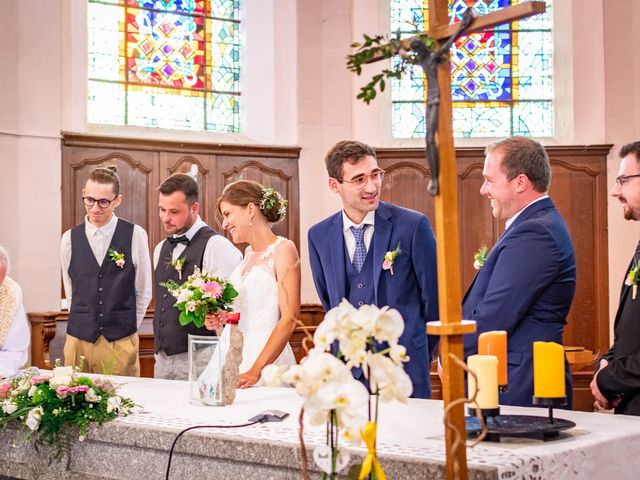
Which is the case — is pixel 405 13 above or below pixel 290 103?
above

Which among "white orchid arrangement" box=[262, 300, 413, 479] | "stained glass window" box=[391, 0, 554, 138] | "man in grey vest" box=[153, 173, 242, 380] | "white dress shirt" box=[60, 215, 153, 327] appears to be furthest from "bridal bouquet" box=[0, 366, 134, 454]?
"stained glass window" box=[391, 0, 554, 138]

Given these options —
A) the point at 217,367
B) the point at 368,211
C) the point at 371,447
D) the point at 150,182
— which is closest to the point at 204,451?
the point at 217,367

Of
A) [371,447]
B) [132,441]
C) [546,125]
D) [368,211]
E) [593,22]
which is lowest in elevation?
[132,441]

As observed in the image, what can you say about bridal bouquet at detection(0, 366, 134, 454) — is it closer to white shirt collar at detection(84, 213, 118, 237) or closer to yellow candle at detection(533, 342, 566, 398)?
yellow candle at detection(533, 342, 566, 398)

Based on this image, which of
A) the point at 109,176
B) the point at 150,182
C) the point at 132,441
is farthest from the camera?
the point at 150,182

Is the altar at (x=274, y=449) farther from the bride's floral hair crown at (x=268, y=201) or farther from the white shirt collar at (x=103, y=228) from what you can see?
the white shirt collar at (x=103, y=228)

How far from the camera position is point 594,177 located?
9.77m

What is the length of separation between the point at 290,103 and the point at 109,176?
438 centimetres

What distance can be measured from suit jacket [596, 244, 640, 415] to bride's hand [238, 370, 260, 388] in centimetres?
133

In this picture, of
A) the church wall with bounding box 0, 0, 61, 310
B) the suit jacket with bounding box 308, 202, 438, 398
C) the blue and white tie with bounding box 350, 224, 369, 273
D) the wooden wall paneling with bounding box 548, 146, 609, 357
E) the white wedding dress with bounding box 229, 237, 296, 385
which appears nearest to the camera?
the suit jacket with bounding box 308, 202, 438, 398

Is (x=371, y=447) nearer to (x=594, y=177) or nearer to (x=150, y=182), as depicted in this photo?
(x=150, y=182)

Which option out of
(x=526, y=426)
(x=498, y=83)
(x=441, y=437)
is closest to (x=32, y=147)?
(x=498, y=83)

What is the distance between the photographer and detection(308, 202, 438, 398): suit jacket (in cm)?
390

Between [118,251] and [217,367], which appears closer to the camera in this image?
[217,367]
